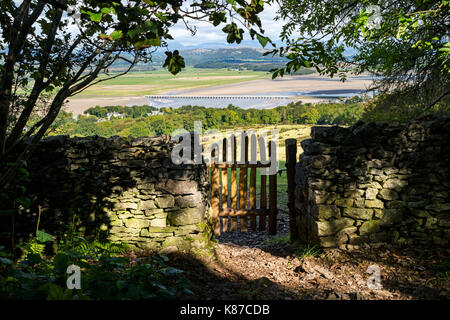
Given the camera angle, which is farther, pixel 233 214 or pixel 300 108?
pixel 300 108

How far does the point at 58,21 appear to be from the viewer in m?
3.95

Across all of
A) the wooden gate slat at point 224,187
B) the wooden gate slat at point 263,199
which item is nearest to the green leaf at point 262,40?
the wooden gate slat at point 224,187

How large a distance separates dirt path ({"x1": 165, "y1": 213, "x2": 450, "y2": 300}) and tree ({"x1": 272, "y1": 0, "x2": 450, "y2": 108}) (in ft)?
10.5

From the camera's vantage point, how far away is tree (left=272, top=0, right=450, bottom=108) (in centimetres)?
575

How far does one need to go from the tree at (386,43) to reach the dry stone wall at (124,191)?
10.0 ft

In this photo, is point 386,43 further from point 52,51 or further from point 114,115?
point 114,115

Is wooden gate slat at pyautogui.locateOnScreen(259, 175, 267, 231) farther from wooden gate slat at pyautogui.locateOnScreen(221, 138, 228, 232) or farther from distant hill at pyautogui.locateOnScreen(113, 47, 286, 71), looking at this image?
distant hill at pyautogui.locateOnScreen(113, 47, 286, 71)

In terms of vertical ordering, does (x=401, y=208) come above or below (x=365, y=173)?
below

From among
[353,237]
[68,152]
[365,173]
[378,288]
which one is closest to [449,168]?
[365,173]

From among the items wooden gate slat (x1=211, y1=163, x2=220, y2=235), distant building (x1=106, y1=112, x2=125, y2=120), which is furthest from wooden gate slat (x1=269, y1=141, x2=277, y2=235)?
distant building (x1=106, y1=112, x2=125, y2=120)

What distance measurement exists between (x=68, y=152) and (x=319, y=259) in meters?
4.06

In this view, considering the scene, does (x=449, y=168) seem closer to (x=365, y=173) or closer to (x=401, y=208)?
(x=401, y=208)

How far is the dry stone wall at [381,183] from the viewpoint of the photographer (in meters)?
4.79
